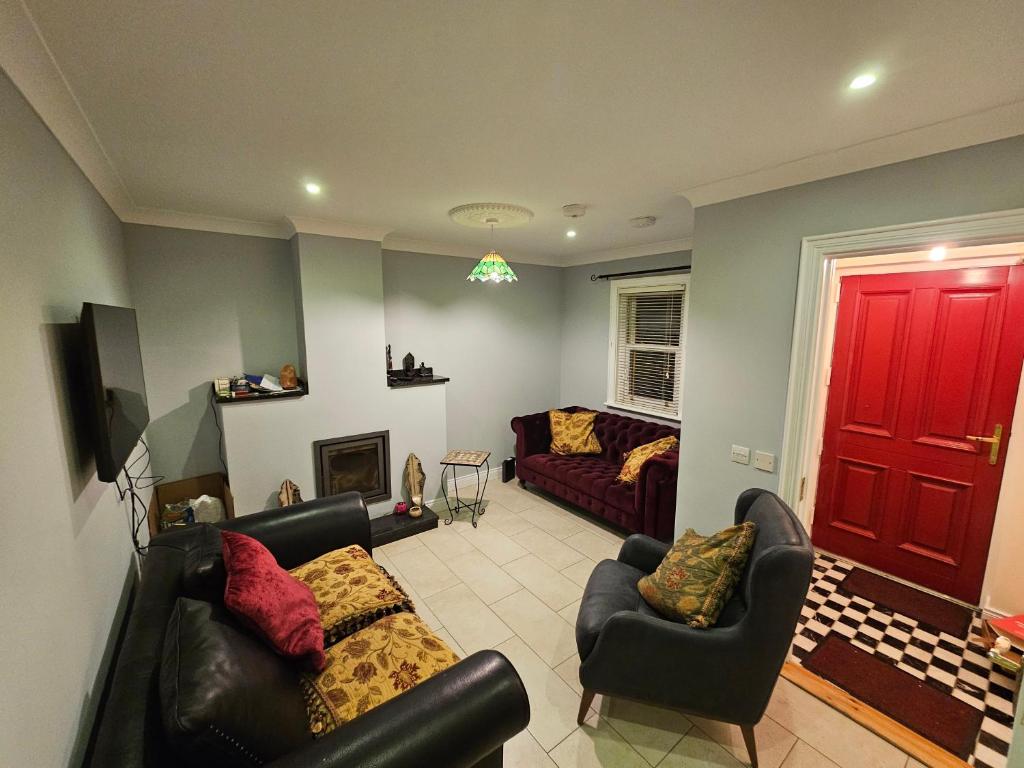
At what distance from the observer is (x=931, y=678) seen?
203 cm

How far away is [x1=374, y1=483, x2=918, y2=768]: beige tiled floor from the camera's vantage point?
167 cm

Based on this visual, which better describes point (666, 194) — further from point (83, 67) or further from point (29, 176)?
point (29, 176)

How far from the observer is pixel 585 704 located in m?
1.77

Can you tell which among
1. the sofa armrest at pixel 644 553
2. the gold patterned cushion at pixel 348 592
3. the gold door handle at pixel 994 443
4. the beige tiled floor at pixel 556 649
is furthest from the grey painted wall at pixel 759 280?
the gold patterned cushion at pixel 348 592

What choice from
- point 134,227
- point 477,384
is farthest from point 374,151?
point 477,384

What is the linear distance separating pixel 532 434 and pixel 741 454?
2298 millimetres

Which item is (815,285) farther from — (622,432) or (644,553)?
(622,432)

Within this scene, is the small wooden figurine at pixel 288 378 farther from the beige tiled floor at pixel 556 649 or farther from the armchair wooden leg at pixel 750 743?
the armchair wooden leg at pixel 750 743

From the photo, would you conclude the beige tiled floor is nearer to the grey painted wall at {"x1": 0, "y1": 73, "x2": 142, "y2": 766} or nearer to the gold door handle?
the grey painted wall at {"x1": 0, "y1": 73, "x2": 142, "y2": 766}

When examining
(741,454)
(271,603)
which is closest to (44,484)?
(271,603)

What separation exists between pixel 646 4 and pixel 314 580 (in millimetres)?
2371

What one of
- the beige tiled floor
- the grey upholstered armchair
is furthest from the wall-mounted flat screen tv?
the grey upholstered armchair

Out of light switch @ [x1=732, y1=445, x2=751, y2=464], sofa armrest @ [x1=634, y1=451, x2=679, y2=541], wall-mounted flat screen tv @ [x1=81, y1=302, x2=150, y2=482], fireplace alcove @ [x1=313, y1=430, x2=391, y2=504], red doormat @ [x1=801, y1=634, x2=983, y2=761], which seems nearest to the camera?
wall-mounted flat screen tv @ [x1=81, y1=302, x2=150, y2=482]

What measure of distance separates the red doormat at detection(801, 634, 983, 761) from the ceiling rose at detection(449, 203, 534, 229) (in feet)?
9.87
